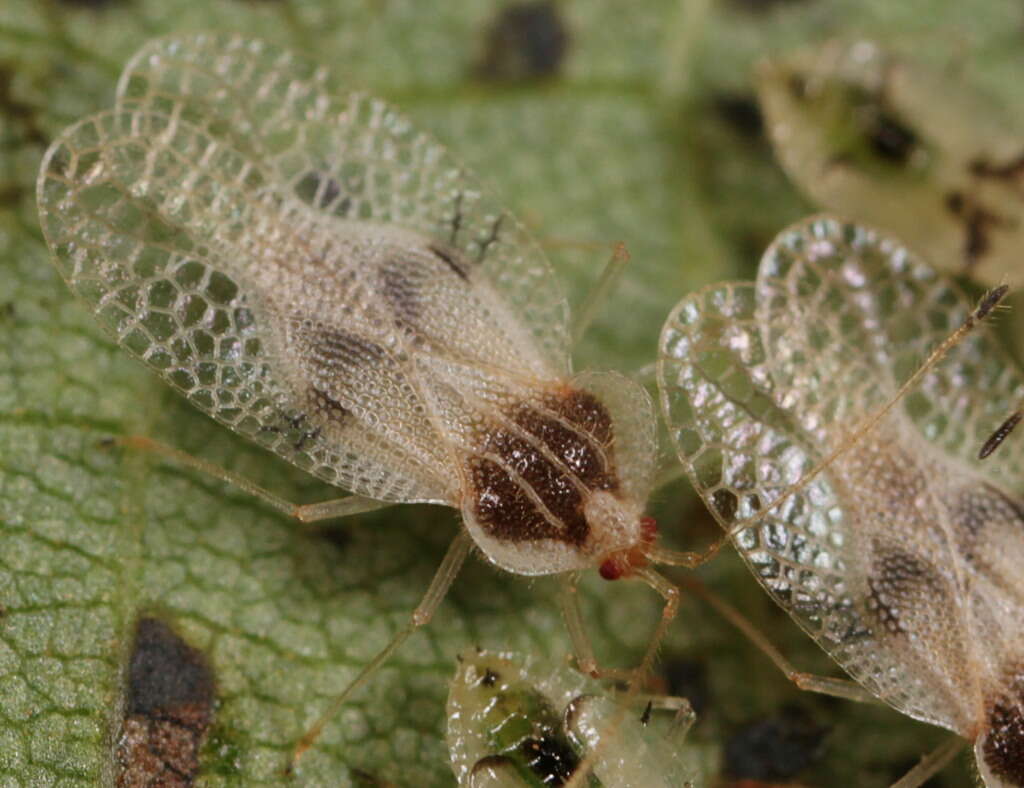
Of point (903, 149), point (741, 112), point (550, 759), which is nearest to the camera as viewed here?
point (550, 759)

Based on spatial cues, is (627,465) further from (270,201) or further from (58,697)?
(58,697)

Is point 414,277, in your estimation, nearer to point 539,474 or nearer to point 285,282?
point 285,282

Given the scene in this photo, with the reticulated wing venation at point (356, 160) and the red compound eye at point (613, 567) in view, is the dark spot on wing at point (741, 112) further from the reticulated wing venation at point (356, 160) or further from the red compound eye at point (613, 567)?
the red compound eye at point (613, 567)

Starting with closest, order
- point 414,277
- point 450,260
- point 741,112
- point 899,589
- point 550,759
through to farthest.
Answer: point 550,759 < point 899,589 < point 414,277 < point 450,260 < point 741,112

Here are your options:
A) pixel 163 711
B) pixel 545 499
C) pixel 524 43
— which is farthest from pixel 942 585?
pixel 524 43

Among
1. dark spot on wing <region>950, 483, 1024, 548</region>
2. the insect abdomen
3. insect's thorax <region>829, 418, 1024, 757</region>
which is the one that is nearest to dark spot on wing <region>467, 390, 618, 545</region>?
the insect abdomen

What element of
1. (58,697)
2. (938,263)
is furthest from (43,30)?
(938,263)

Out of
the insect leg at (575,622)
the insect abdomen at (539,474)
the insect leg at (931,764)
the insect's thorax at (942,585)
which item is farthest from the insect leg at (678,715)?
the insect leg at (931,764)
